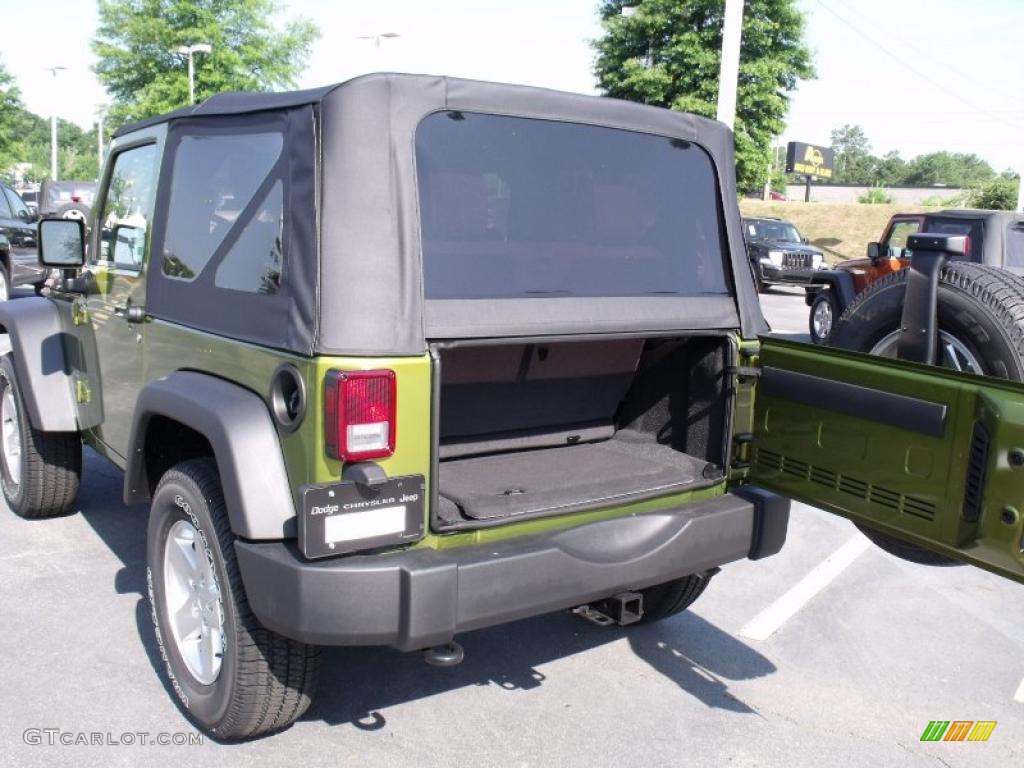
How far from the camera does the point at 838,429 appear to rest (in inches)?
116

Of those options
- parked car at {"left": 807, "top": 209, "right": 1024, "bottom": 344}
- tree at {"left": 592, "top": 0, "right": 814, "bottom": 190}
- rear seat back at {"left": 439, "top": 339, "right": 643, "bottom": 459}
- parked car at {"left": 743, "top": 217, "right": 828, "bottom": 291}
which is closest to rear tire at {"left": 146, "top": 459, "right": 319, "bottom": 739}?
rear seat back at {"left": 439, "top": 339, "right": 643, "bottom": 459}

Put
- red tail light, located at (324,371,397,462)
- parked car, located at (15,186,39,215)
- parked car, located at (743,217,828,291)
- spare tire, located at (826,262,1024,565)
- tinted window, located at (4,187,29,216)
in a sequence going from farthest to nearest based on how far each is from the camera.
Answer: parked car, located at (743,217,828,291) < parked car, located at (15,186,39,215) < tinted window, located at (4,187,29,216) < spare tire, located at (826,262,1024,565) < red tail light, located at (324,371,397,462)

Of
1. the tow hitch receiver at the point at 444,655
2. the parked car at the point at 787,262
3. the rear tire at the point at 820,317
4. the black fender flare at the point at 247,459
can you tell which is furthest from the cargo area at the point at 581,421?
the parked car at the point at 787,262

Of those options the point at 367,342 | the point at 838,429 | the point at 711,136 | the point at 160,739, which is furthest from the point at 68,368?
the point at 838,429

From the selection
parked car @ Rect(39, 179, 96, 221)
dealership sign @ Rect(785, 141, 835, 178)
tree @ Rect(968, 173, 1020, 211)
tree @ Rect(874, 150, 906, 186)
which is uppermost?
tree @ Rect(874, 150, 906, 186)

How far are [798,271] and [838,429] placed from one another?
18.1 m

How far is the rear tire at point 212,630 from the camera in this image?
2756 millimetres

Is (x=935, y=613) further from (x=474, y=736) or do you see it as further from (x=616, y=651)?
(x=474, y=736)

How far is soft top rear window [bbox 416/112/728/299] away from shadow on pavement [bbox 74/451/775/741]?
4.88 feet

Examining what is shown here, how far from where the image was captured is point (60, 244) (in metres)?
4.07

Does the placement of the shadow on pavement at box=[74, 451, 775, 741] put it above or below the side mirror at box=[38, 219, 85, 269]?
below

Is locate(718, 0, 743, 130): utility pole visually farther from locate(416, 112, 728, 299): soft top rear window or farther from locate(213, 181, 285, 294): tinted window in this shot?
locate(213, 181, 285, 294): tinted window

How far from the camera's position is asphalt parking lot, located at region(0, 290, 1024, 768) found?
3068 mm

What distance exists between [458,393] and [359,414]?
0.93 meters
